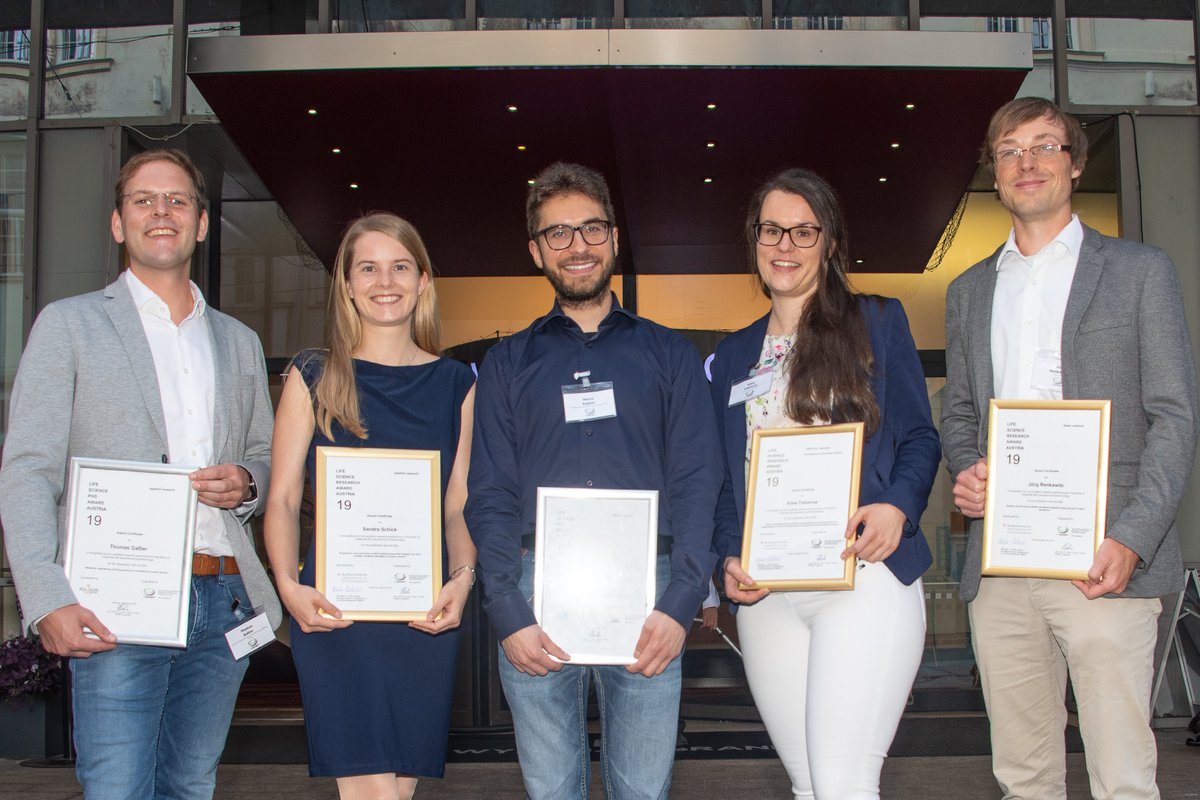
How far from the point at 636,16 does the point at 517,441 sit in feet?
14.6

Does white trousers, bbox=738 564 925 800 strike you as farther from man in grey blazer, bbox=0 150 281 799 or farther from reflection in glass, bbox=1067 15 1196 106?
reflection in glass, bbox=1067 15 1196 106

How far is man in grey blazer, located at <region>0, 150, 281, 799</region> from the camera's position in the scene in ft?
7.64

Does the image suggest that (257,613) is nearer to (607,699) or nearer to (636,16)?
(607,699)

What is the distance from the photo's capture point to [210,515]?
8.48ft

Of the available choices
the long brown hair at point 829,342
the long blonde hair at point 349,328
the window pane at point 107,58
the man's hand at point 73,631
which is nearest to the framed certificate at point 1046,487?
the long brown hair at point 829,342

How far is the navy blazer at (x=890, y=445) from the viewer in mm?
2467

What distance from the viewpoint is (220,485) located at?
8.02ft

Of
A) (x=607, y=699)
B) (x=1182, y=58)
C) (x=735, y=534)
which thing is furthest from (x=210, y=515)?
(x=1182, y=58)

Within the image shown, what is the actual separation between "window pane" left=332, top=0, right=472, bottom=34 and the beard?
13.9 ft

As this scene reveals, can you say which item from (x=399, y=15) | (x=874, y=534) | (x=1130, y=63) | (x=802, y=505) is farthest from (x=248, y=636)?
(x=1130, y=63)

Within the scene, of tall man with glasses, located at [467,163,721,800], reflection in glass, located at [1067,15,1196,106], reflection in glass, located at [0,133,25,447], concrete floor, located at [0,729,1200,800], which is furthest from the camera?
reflection in glass, located at [1067,15,1196,106]

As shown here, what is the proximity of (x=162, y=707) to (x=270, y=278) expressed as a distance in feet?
17.6

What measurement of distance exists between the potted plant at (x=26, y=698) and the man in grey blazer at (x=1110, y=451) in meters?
5.00

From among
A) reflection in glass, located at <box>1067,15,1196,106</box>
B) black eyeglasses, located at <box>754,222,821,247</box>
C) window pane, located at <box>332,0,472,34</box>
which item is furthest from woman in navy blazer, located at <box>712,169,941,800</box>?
reflection in glass, located at <box>1067,15,1196,106</box>
